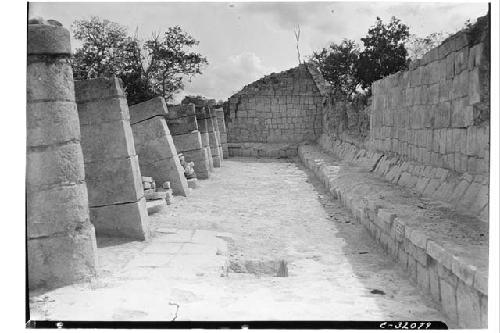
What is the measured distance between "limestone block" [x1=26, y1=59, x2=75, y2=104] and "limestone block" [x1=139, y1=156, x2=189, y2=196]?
550cm

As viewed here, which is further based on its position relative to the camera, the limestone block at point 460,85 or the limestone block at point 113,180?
the limestone block at point 113,180

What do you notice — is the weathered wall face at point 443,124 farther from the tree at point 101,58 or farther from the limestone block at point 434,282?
the tree at point 101,58

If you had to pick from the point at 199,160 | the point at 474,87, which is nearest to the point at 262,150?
the point at 199,160

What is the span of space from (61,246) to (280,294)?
2.26m

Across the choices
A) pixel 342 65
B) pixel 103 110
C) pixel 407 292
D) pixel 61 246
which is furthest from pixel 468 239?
pixel 342 65

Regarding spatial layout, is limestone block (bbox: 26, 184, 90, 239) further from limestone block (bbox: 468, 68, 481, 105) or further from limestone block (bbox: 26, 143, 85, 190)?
limestone block (bbox: 468, 68, 481, 105)

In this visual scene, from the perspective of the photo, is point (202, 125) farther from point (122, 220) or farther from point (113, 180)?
point (122, 220)

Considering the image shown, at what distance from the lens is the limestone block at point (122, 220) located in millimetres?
6824

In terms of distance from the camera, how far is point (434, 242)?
4637 millimetres

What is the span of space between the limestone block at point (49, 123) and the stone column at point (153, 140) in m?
5.29

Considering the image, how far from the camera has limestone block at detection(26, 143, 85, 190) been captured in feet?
15.3

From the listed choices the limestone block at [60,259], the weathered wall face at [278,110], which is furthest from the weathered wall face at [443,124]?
the weathered wall face at [278,110]

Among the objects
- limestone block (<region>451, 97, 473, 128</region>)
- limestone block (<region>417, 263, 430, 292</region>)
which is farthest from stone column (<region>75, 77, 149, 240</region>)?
limestone block (<region>451, 97, 473, 128</region>)

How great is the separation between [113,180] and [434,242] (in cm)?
444
